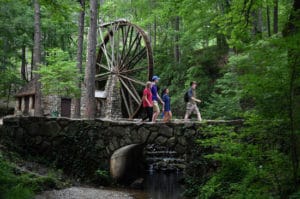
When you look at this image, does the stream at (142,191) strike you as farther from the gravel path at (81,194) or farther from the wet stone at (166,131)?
the wet stone at (166,131)

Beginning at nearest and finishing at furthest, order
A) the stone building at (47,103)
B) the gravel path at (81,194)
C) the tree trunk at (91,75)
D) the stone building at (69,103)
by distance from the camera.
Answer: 1. the gravel path at (81,194)
2. the tree trunk at (91,75)
3. the stone building at (69,103)
4. the stone building at (47,103)

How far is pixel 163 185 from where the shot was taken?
966cm

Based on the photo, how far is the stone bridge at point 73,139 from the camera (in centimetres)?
868

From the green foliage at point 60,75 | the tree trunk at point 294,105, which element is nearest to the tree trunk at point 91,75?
the green foliage at point 60,75

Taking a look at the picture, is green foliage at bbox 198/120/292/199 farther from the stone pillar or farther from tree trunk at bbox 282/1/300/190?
the stone pillar

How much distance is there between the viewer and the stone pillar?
17047 mm

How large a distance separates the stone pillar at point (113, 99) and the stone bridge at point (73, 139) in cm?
788

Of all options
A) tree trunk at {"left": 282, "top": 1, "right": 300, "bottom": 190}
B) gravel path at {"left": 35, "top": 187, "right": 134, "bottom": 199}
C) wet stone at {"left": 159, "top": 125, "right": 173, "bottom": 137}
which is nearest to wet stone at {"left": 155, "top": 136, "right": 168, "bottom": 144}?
wet stone at {"left": 159, "top": 125, "right": 173, "bottom": 137}

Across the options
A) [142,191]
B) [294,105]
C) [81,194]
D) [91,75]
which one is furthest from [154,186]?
[294,105]

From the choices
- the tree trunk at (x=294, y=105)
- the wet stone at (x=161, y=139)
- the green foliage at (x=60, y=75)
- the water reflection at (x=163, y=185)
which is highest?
the green foliage at (x=60, y=75)

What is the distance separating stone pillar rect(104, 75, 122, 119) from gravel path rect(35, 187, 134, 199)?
30.9 ft

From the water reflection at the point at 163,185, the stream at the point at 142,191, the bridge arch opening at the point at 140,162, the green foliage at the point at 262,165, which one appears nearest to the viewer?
the green foliage at the point at 262,165

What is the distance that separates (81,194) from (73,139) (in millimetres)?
2330

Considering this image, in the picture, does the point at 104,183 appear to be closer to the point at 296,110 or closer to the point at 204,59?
the point at 296,110
